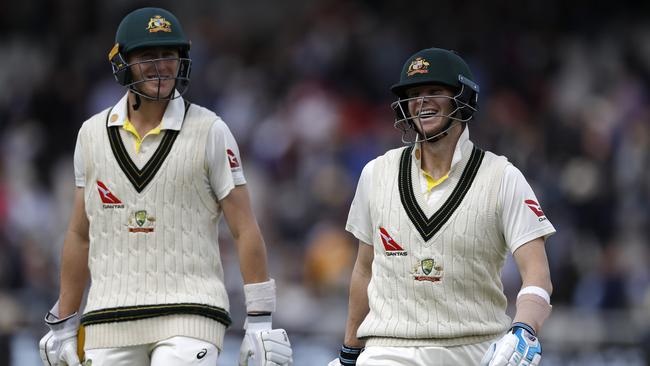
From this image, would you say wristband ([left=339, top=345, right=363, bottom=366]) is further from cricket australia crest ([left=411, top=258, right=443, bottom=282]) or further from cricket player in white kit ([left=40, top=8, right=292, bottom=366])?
cricket australia crest ([left=411, top=258, right=443, bottom=282])

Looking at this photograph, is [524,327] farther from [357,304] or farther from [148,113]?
[148,113]

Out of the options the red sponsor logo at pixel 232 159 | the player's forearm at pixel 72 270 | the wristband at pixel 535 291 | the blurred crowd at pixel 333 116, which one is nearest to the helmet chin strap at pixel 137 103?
the red sponsor logo at pixel 232 159

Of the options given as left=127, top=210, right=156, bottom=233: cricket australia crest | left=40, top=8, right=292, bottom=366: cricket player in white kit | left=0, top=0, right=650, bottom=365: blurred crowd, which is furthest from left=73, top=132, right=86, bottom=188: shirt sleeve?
left=0, top=0, right=650, bottom=365: blurred crowd

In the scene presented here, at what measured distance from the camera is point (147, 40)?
6938 mm

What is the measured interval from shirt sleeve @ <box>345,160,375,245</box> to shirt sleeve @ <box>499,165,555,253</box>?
2.18 feet

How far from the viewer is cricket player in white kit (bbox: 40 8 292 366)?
681 centimetres

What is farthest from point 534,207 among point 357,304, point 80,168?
point 80,168

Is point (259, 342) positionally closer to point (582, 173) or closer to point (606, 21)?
point (582, 173)

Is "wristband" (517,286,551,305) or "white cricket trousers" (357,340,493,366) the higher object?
"wristband" (517,286,551,305)

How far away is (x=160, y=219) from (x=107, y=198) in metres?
0.28

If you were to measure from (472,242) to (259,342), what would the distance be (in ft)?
3.70

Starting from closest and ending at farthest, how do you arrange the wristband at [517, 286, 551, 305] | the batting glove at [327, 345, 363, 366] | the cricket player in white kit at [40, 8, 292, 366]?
the wristband at [517, 286, 551, 305]
the cricket player in white kit at [40, 8, 292, 366]
the batting glove at [327, 345, 363, 366]

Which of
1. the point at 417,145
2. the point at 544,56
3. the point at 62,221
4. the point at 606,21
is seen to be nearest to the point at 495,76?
the point at 544,56

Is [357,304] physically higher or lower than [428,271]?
lower
